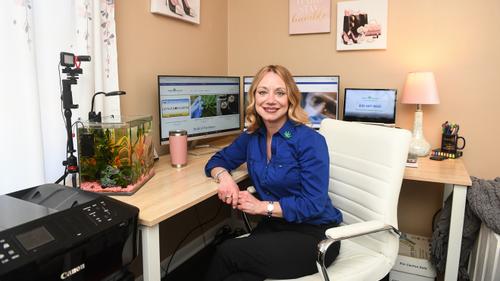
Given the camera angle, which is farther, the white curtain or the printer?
the white curtain

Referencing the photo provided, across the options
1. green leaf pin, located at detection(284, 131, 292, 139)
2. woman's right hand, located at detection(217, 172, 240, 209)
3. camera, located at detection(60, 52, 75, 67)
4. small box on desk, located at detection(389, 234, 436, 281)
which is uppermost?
camera, located at detection(60, 52, 75, 67)

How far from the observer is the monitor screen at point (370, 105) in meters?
2.16

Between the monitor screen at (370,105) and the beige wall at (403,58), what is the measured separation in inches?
7.4

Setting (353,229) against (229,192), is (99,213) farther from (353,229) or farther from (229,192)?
(353,229)

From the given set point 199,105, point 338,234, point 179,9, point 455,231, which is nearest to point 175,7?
point 179,9

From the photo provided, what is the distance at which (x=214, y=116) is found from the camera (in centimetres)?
219

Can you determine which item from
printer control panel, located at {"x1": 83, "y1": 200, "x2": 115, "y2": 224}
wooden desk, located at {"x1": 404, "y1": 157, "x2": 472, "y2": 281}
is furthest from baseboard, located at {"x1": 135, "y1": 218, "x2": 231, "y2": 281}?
wooden desk, located at {"x1": 404, "y1": 157, "x2": 472, "y2": 281}

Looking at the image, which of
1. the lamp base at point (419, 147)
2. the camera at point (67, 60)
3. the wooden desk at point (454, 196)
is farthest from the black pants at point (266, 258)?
the lamp base at point (419, 147)

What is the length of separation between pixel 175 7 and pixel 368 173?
1.43 metres

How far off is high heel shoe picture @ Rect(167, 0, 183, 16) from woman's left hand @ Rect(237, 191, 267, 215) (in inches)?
47.6

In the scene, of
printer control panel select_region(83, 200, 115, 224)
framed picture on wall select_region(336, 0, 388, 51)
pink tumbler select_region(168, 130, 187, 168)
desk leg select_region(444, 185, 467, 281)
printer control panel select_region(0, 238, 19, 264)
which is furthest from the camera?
framed picture on wall select_region(336, 0, 388, 51)

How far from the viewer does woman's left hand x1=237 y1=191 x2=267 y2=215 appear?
4.57 feet

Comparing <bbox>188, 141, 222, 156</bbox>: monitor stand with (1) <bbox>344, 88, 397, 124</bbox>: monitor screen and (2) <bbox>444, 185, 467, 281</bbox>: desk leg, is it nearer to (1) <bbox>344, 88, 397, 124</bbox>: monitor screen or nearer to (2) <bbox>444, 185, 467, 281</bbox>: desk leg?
(1) <bbox>344, 88, 397, 124</bbox>: monitor screen

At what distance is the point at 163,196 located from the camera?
1352 mm
